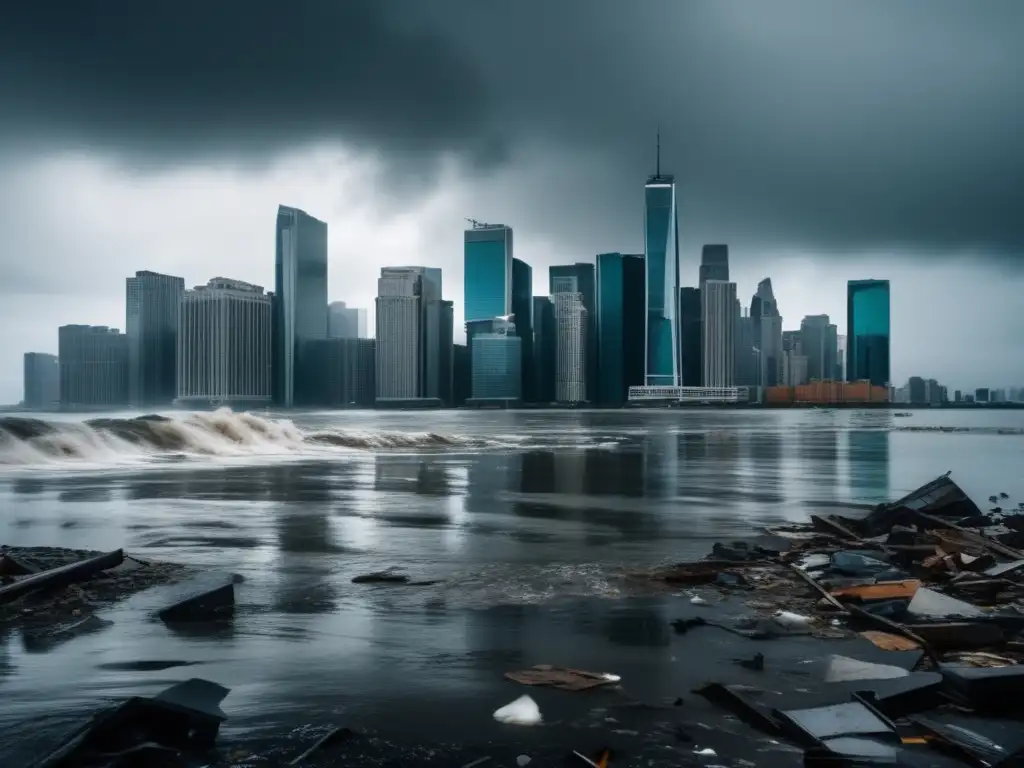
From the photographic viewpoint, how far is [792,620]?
32.2 feet

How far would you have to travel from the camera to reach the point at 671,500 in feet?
78.8

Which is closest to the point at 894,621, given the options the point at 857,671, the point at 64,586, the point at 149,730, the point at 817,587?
the point at 817,587

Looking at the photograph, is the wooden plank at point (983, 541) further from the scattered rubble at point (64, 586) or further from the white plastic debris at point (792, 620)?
the scattered rubble at point (64, 586)

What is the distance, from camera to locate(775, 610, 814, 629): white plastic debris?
9656 millimetres

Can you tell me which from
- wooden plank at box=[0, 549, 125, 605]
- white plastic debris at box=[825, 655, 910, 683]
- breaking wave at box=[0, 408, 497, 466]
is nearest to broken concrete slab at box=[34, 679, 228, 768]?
wooden plank at box=[0, 549, 125, 605]

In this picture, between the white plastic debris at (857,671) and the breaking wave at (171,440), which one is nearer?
the white plastic debris at (857,671)

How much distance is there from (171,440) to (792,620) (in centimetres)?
4392

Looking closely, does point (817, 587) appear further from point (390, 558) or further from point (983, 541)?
point (390, 558)

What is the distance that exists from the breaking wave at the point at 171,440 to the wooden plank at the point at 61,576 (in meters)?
26.9

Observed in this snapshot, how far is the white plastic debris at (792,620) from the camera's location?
9656 millimetres

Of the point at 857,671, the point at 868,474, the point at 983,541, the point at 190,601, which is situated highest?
the point at 190,601

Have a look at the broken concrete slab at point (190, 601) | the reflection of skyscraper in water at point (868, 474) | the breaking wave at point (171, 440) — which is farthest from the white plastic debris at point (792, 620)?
the breaking wave at point (171, 440)

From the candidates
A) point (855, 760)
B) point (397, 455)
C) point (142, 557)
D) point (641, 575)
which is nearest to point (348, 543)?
point (142, 557)

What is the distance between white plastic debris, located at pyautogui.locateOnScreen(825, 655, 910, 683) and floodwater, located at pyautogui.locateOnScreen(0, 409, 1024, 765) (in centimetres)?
142
